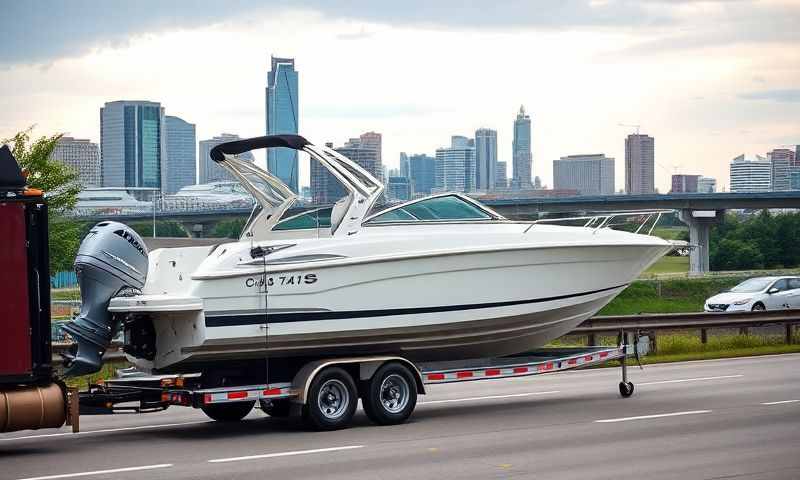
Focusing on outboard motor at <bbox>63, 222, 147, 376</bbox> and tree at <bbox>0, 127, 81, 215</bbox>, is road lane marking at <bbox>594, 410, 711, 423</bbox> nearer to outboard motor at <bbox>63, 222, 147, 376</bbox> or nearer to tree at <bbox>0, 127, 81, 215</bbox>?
outboard motor at <bbox>63, 222, 147, 376</bbox>

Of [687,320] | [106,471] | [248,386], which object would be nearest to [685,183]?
[687,320]

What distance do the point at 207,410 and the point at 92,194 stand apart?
157 metres

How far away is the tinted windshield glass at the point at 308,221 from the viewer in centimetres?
1482

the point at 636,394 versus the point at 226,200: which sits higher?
the point at 226,200

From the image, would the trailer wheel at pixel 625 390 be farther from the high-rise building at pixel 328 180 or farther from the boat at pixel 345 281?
the high-rise building at pixel 328 180

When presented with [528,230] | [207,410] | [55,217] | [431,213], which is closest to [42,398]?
[207,410]

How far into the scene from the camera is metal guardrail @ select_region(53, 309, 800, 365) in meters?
23.4

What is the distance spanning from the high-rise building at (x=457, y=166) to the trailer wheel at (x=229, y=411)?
132843 millimetres

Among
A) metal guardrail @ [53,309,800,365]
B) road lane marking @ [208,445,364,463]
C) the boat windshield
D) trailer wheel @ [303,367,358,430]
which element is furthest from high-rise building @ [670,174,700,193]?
road lane marking @ [208,445,364,463]

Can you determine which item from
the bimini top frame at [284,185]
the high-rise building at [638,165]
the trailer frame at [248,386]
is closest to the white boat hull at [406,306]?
the trailer frame at [248,386]

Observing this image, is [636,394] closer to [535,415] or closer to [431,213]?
[535,415]

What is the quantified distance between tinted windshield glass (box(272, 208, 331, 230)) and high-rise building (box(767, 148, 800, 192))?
143 m

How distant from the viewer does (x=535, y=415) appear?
1506 centimetres

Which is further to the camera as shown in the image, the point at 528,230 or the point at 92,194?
the point at 92,194
